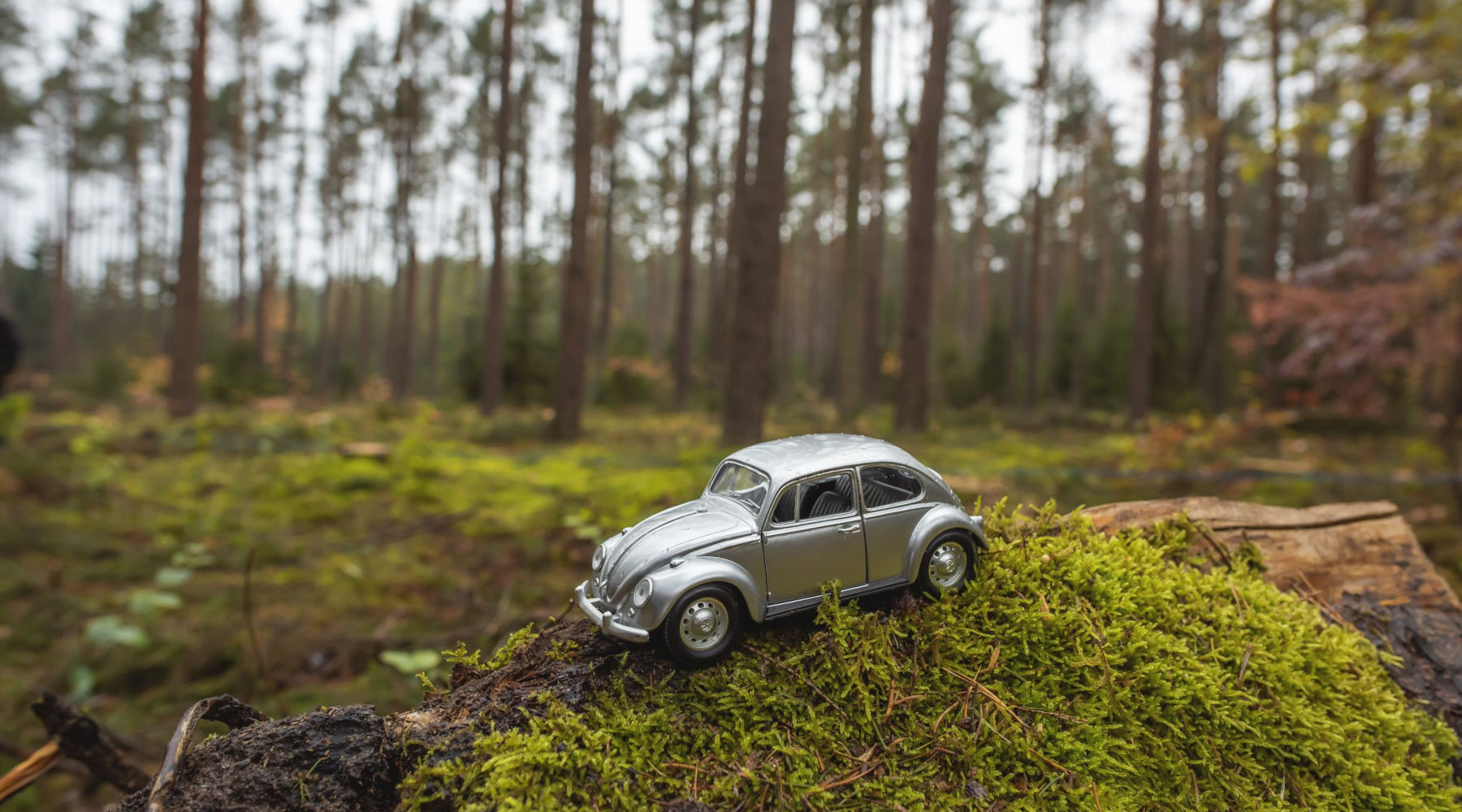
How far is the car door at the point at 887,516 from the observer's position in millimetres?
1799

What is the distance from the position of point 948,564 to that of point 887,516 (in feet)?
0.88

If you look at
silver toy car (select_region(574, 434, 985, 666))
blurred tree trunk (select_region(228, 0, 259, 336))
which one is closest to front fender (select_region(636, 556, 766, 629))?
silver toy car (select_region(574, 434, 985, 666))

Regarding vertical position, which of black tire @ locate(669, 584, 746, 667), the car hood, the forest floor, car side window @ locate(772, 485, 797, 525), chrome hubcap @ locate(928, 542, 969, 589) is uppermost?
car side window @ locate(772, 485, 797, 525)

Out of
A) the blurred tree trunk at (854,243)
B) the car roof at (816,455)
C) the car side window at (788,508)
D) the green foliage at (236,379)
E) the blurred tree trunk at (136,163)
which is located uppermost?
the blurred tree trunk at (136,163)

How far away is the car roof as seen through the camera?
178cm

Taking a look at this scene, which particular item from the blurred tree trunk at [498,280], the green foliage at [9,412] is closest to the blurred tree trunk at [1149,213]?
the blurred tree trunk at [498,280]

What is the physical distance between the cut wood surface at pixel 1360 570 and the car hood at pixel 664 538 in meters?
1.48

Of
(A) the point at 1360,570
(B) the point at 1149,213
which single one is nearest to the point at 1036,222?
(B) the point at 1149,213

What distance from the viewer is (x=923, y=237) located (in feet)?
41.6

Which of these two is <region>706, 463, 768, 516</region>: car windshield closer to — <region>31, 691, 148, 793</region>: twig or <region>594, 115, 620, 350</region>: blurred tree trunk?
<region>31, 691, 148, 793</region>: twig

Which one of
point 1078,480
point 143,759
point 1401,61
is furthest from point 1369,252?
point 143,759

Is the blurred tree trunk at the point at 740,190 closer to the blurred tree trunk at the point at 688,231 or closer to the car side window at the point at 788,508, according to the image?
the blurred tree trunk at the point at 688,231

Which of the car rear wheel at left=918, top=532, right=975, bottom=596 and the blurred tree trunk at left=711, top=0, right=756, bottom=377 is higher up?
the blurred tree trunk at left=711, top=0, right=756, bottom=377

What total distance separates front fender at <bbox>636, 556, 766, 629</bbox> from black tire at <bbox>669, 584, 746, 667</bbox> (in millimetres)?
22
